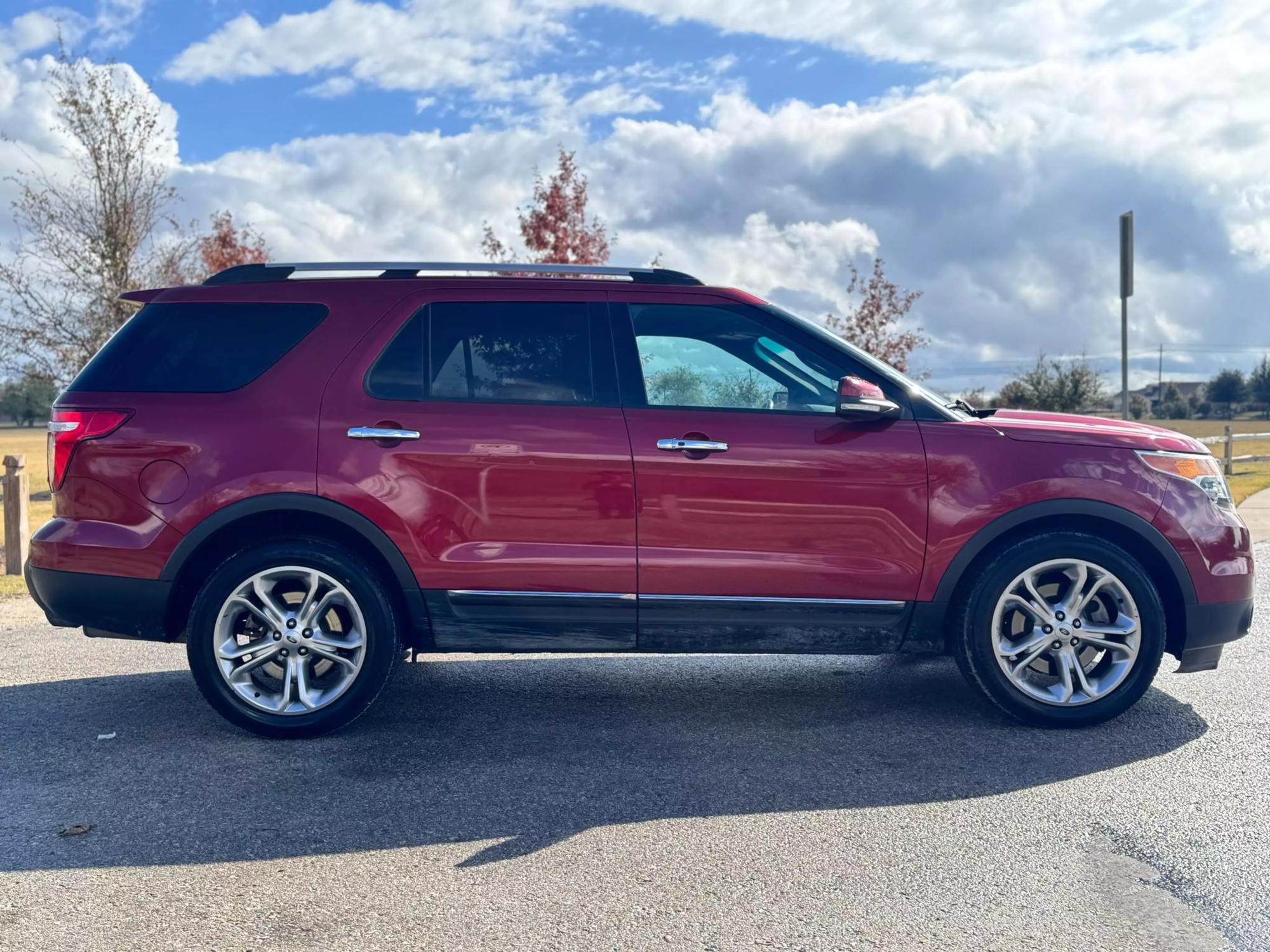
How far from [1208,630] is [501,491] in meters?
3.10

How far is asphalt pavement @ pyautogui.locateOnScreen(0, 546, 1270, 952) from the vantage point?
309 centimetres

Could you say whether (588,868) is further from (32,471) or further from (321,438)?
(32,471)

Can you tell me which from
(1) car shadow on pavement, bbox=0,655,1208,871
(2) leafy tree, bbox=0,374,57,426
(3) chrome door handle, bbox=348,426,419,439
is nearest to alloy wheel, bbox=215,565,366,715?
(1) car shadow on pavement, bbox=0,655,1208,871

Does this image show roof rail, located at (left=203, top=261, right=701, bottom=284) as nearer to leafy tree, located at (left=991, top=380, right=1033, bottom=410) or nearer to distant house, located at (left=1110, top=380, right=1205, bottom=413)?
leafy tree, located at (left=991, top=380, right=1033, bottom=410)

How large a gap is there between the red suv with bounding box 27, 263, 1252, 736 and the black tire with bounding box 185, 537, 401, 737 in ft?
0.04

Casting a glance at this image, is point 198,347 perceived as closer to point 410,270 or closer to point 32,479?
point 410,270

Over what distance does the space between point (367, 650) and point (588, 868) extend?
1.71 meters

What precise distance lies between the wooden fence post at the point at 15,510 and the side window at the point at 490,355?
603 cm

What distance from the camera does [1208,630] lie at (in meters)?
4.88

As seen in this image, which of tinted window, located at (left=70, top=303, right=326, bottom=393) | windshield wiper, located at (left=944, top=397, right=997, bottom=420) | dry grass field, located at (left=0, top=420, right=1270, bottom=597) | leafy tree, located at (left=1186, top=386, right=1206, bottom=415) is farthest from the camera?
leafy tree, located at (left=1186, top=386, right=1206, bottom=415)

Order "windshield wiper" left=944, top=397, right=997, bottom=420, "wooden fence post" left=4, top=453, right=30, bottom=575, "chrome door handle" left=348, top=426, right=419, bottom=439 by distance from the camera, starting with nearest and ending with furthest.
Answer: "chrome door handle" left=348, top=426, right=419, bottom=439 → "windshield wiper" left=944, top=397, right=997, bottom=420 → "wooden fence post" left=4, top=453, right=30, bottom=575

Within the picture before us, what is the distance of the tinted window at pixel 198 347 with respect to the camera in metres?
4.88

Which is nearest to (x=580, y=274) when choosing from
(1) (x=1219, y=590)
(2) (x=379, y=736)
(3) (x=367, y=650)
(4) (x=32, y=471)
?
(3) (x=367, y=650)

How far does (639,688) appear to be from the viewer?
18.7 feet
